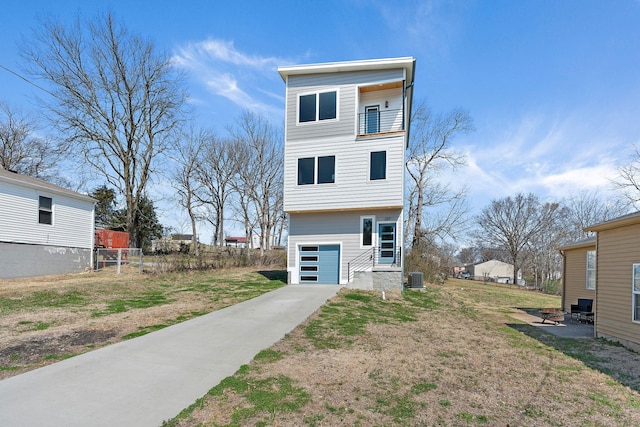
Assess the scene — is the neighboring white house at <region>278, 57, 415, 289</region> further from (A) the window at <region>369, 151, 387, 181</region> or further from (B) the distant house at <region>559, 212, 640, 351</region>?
(B) the distant house at <region>559, 212, 640, 351</region>

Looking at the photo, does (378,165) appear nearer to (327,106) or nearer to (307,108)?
(327,106)

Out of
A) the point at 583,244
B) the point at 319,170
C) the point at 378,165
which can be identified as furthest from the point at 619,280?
the point at 319,170

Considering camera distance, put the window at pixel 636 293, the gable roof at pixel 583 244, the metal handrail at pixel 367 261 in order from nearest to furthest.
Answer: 1. the window at pixel 636 293
2. the gable roof at pixel 583 244
3. the metal handrail at pixel 367 261

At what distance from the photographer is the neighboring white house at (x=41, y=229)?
15.0m

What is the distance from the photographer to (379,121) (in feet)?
52.5

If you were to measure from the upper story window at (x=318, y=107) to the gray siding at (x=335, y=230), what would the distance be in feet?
14.3

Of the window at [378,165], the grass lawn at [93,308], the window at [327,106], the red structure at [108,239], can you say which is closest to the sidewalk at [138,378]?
the grass lawn at [93,308]

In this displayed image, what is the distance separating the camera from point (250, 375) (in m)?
5.19

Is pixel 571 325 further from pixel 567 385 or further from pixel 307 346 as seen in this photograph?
pixel 307 346

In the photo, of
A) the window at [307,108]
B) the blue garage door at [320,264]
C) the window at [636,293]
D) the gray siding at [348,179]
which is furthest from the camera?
the window at [307,108]

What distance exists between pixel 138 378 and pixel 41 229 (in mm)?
15769

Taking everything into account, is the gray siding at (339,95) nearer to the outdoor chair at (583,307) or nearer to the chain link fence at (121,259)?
the chain link fence at (121,259)

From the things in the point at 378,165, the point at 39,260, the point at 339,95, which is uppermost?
the point at 339,95

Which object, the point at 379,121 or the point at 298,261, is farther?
the point at 379,121
